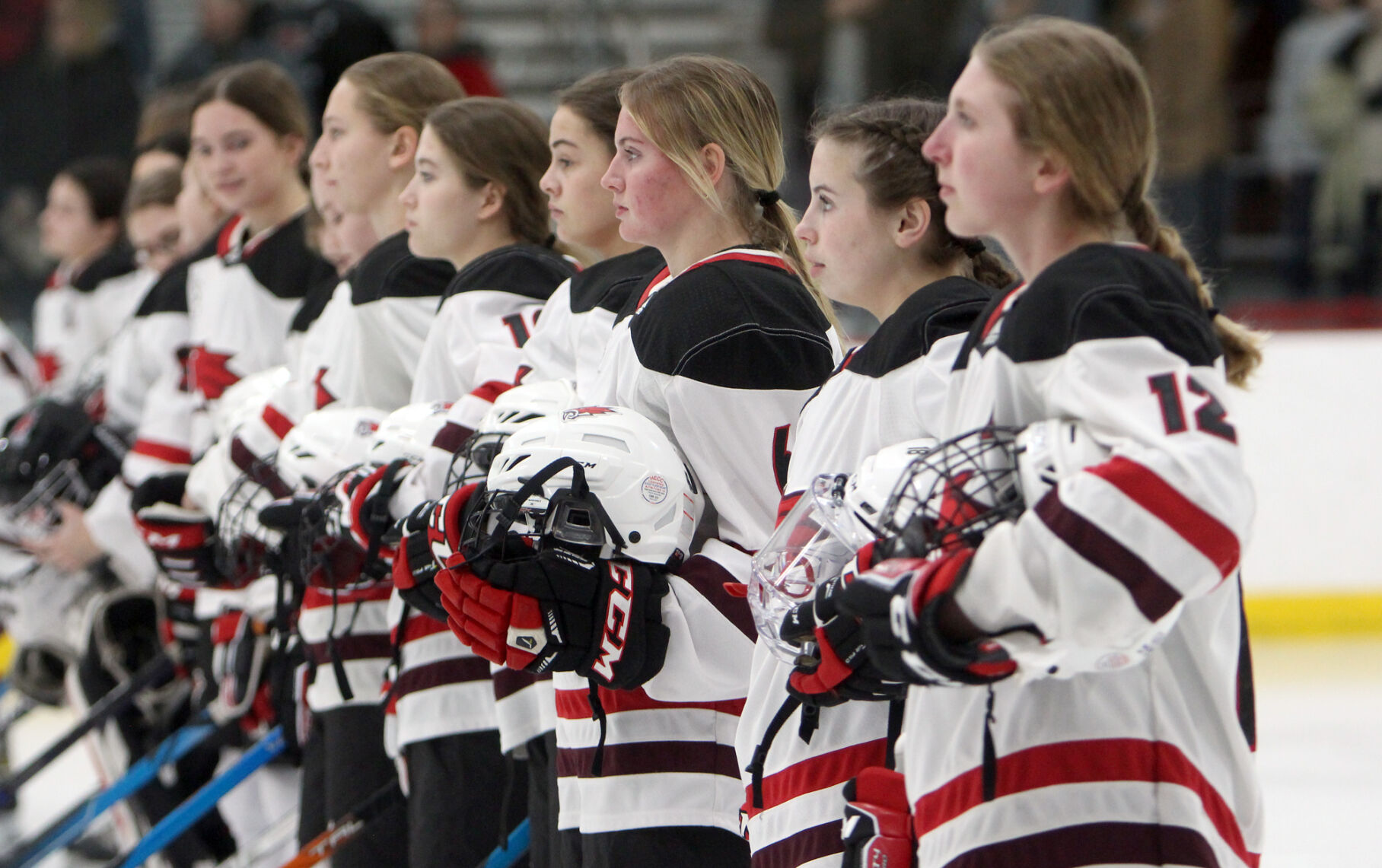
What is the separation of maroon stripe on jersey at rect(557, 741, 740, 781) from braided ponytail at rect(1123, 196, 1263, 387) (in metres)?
0.82

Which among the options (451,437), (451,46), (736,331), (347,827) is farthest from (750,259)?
(451,46)

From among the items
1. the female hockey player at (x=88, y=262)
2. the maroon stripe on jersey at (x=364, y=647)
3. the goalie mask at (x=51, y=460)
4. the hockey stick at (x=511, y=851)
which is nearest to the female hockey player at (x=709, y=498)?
the hockey stick at (x=511, y=851)

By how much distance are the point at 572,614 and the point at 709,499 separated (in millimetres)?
245

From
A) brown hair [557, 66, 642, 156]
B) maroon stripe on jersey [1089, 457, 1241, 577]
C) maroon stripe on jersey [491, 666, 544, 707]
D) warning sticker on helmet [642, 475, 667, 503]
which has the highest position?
brown hair [557, 66, 642, 156]

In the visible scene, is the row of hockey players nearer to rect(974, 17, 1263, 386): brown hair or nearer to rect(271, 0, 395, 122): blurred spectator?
rect(974, 17, 1263, 386): brown hair

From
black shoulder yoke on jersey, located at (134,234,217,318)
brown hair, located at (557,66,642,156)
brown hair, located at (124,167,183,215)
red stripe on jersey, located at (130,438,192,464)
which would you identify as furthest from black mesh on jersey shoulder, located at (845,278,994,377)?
brown hair, located at (124,167,183,215)

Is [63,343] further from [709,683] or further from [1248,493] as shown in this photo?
[1248,493]

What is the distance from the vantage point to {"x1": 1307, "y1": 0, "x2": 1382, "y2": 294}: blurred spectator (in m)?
6.20

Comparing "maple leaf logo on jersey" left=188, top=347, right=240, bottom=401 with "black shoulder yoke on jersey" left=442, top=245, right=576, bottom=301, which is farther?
"maple leaf logo on jersey" left=188, top=347, right=240, bottom=401

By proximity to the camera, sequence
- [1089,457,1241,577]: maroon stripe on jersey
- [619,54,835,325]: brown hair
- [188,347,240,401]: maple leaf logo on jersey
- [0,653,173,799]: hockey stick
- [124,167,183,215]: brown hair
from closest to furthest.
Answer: [1089,457,1241,577]: maroon stripe on jersey → [619,54,835,325]: brown hair → [188,347,240,401]: maple leaf logo on jersey → [0,653,173,799]: hockey stick → [124,167,183,215]: brown hair

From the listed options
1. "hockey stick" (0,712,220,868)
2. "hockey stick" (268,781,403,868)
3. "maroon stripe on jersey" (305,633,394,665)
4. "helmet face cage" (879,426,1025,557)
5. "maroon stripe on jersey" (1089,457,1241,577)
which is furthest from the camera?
"hockey stick" (0,712,220,868)

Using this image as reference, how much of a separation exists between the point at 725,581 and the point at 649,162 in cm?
53

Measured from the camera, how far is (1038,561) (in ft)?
4.15

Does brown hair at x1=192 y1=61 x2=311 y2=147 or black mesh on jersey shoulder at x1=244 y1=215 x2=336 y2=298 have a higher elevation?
brown hair at x1=192 y1=61 x2=311 y2=147
